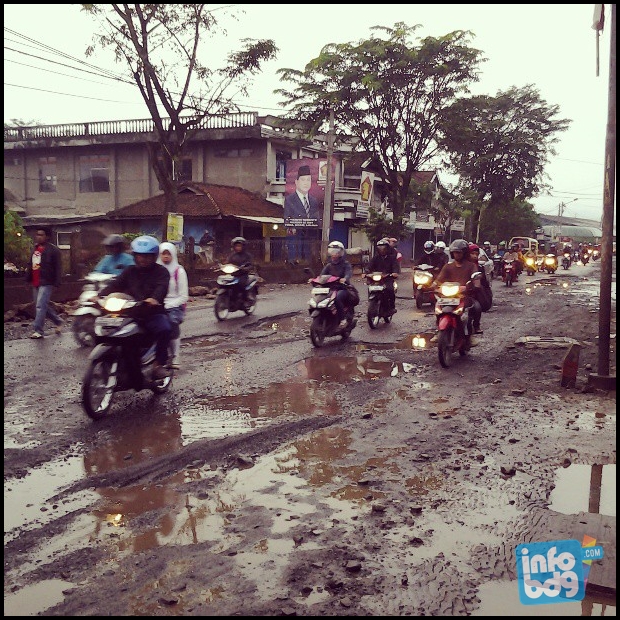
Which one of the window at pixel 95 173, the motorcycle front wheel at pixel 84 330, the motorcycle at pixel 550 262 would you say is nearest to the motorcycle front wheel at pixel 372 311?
the motorcycle front wheel at pixel 84 330

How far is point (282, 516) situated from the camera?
405 cm

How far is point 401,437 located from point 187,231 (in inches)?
1024

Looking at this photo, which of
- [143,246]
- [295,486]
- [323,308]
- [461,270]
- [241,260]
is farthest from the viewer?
[241,260]

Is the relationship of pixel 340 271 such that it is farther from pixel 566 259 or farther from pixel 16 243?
pixel 566 259

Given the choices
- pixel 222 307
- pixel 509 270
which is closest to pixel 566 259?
pixel 509 270

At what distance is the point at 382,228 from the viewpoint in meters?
32.7

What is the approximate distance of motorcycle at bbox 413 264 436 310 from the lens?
15.4 metres

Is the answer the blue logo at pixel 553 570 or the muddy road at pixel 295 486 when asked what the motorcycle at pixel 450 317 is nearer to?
the muddy road at pixel 295 486

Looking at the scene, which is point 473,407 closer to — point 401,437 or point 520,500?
point 401,437

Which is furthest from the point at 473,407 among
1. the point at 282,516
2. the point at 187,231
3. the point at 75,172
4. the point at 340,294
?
the point at 75,172

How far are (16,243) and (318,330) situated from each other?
8.32 meters

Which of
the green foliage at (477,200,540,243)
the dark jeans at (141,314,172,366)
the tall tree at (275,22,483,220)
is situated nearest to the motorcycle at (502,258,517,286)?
the tall tree at (275,22,483,220)

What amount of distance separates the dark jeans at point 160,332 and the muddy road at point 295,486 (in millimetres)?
508

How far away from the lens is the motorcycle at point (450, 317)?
8.79 metres
